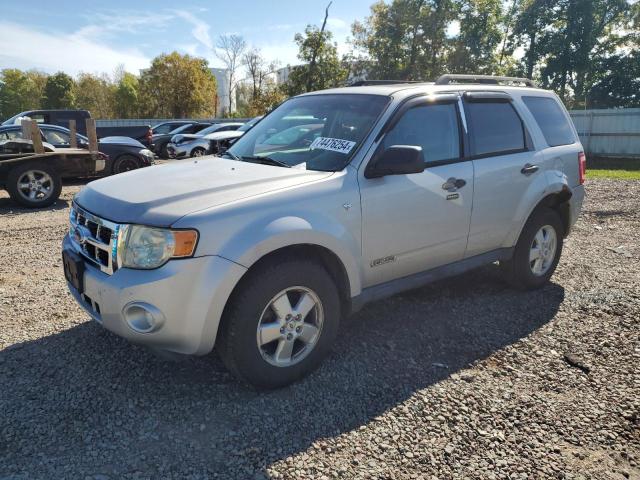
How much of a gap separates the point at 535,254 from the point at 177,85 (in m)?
47.3

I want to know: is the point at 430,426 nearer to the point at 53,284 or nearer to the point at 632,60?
the point at 53,284

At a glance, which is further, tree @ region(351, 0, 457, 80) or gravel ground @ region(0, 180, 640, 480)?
tree @ region(351, 0, 457, 80)

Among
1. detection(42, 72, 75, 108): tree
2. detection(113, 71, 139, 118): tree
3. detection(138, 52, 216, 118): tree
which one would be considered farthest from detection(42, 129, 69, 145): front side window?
detection(42, 72, 75, 108): tree

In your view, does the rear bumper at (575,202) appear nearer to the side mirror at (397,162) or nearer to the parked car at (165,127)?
the side mirror at (397,162)

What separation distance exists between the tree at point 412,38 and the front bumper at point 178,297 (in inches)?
1221

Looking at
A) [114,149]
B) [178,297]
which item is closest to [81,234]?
[178,297]

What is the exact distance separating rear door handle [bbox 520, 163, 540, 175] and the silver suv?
2 cm

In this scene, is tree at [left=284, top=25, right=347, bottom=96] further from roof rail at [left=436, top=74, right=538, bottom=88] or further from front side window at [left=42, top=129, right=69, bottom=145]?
roof rail at [left=436, top=74, right=538, bottom=88]

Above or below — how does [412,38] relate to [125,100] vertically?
above

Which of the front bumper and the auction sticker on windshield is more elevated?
the auction sticker on windshield

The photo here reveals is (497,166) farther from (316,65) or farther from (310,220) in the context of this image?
(316,65)

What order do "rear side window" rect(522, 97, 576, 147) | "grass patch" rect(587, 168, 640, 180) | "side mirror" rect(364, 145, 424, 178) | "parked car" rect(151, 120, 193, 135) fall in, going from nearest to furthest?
"side mirror" rect(364, 145, 424, 178)
"rear side window" rect(522, 97, 576, 147)
"grass patch" rect(587, 168, 640, 180)
"parked car" rect(151, 120, 193, 135)

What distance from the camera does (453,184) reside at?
3705 mm

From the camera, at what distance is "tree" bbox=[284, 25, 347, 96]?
28.5 m
